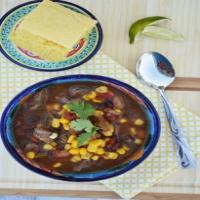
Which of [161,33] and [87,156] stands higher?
[161,33]

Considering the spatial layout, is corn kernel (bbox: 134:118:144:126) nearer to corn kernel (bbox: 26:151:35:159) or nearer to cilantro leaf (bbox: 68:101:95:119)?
cilantro leaf (bbox: 68:101:95:119)

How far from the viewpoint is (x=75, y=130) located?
1177 millimetres

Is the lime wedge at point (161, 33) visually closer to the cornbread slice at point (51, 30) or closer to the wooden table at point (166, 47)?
the wooden table at point (166, 47)

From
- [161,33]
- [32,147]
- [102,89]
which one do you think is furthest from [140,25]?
[32,147]

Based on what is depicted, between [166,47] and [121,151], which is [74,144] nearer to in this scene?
[121,151]

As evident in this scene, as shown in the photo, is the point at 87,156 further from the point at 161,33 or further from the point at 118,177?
the point at 161,33

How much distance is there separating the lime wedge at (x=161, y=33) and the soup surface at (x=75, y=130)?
0.55 ft

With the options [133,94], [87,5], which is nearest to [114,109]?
[133,94]

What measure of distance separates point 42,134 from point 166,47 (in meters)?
0.39

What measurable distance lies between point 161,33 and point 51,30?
0.28 metres

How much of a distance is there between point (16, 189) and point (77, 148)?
187 mm

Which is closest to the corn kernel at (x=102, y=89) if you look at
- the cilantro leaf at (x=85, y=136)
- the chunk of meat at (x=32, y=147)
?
the cilantro leaf at (x=85, y=136)

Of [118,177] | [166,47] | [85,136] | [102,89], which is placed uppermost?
[166,47]

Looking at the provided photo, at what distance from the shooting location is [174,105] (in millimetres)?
1198
